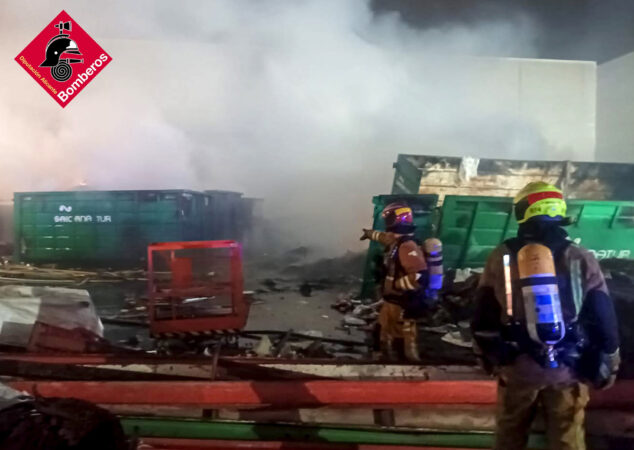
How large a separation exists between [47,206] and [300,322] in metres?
2.58

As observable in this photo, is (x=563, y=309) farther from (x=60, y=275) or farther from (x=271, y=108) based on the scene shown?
(x=60, y=275)

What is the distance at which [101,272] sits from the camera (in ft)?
15.4

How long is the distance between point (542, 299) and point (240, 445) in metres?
1.36

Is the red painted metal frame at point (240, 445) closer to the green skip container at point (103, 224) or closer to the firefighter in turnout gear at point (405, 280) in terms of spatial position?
the firefighter in turnout gear at point (405, 280)

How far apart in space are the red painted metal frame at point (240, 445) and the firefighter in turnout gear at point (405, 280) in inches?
37.2

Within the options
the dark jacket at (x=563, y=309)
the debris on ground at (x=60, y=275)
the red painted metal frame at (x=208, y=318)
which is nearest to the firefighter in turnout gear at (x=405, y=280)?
the red painted metal frame at (x=208, y=318)

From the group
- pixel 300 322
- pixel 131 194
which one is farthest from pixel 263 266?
pixel 131 194

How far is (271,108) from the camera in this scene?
14.4ft

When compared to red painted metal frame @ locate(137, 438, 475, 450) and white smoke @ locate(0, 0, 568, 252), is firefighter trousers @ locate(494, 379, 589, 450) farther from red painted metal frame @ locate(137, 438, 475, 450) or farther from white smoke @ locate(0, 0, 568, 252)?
white smoke @ locate(0, 0, 568, 252)

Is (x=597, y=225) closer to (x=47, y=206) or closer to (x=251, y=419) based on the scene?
(x=251, y=419)

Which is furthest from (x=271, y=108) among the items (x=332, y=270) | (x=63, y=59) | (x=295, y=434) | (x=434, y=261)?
(x=295, y=434)

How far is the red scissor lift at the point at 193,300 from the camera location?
3551 mm

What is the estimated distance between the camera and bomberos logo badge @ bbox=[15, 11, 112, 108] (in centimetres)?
399

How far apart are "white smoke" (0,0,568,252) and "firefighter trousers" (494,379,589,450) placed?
9.98 ft
